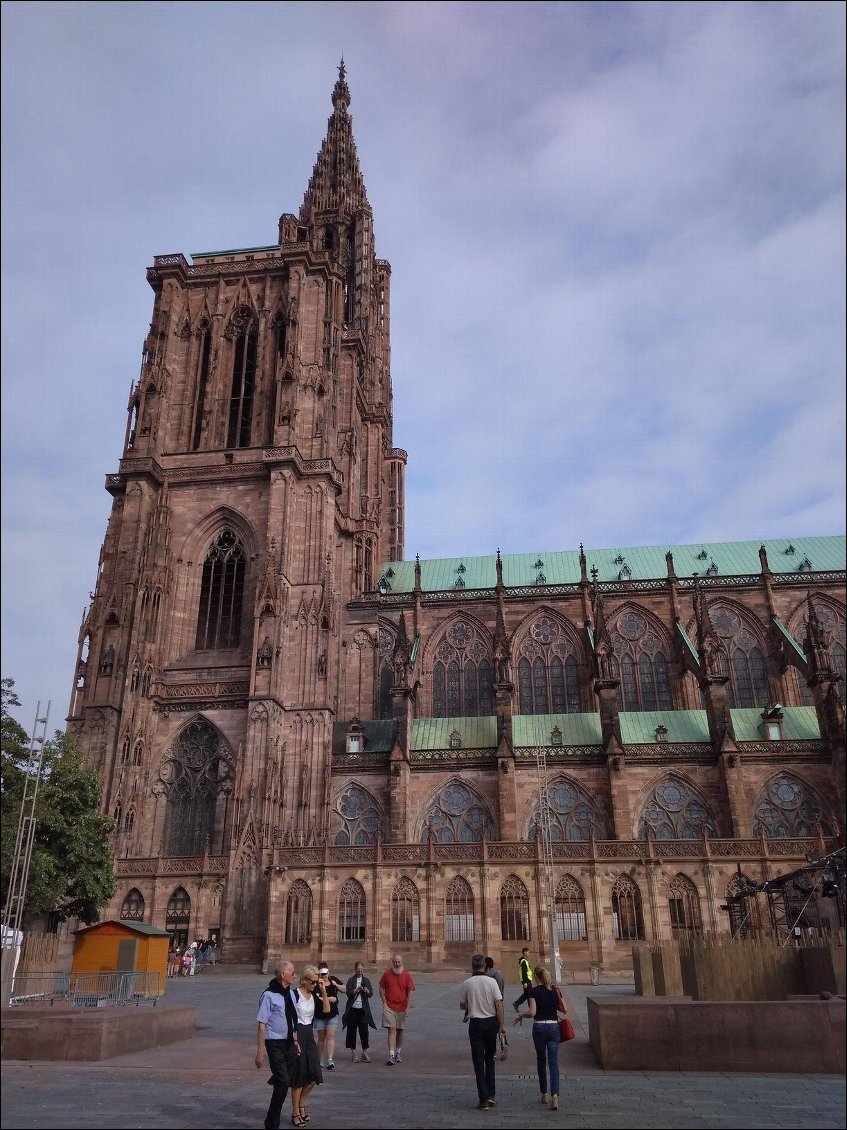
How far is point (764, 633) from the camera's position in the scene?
51.8 m

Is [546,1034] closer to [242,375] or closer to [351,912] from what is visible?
[351,912]

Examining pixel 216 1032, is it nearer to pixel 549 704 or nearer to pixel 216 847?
pixel 216 847

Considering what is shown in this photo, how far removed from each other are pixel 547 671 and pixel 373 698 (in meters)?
10.2

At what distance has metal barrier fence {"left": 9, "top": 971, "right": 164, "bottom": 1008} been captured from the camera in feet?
65.8

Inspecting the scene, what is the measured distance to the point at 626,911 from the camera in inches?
1422

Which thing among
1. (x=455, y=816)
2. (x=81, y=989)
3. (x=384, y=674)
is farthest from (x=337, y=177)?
(x=81, y=989)

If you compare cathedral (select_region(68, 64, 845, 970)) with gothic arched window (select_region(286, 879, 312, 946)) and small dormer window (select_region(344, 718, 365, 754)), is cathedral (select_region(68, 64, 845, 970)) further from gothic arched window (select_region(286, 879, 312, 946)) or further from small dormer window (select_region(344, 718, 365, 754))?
small dormer window (select_region(344, 718, 365, 754))

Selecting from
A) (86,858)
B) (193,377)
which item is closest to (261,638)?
(86,858)

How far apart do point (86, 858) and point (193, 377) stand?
104 ft

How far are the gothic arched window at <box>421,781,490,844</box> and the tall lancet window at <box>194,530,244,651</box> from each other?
536 inches

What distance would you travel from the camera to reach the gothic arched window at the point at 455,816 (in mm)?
43188

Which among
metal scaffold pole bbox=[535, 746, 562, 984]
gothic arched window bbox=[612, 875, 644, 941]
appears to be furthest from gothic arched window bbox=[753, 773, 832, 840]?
metal scaffold pole bbox=[535, 746, 562, 984]

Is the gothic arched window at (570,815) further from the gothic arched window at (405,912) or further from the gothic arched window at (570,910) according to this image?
the gothic arched window at (405,912)

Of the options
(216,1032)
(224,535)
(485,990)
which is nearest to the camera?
(485,990)
